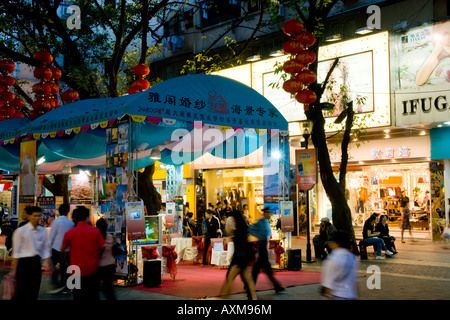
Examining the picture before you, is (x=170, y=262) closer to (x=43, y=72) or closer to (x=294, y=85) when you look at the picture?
(x=294, y=85)

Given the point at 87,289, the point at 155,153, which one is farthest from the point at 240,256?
the point at 155,153

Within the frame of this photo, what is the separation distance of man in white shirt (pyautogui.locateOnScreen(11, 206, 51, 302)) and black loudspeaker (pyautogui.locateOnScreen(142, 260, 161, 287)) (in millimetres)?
3403

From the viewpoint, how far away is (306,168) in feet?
50.6

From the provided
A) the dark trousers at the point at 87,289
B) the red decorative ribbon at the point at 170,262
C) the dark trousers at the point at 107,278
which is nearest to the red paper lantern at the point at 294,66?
the red decorative ribbon at the point at 170,262

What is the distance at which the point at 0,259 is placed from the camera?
17688mm

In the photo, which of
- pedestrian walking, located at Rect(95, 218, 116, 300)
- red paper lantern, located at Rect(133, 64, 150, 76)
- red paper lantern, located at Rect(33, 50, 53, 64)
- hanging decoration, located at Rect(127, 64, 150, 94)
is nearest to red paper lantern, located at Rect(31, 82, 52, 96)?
red paper lantern, located at Rect(33, 50, 53, 64)

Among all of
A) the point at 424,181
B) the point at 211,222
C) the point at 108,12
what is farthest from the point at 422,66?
the point at 108,12

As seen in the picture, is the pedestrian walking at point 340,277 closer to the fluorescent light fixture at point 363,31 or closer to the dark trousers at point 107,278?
the dark trousers at point 107,278

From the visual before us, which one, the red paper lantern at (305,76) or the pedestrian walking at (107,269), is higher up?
the red paper lantern at (305,76)

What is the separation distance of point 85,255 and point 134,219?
379 centimetres

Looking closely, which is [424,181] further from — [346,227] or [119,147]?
[119,147]

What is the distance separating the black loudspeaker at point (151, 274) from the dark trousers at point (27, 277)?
346cm

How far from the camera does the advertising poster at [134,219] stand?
11.3m

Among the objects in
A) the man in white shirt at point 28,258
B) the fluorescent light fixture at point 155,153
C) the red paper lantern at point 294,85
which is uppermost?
the red paper lantern at point 294,85
